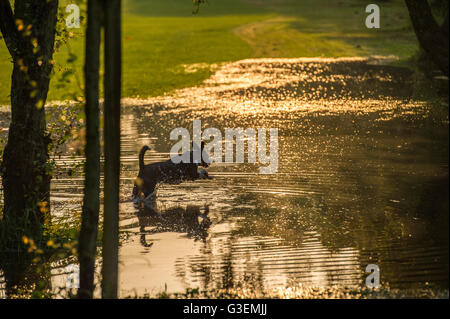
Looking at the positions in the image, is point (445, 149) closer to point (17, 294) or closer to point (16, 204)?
point (16, 204)

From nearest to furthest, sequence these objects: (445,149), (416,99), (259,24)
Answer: (445,149), (416,99), (259,24)

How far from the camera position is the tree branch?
10961 mm

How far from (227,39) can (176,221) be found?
3790 centimetres

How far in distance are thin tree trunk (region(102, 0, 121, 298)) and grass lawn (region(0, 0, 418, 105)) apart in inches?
744

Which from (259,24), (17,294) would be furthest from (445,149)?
(259,24)

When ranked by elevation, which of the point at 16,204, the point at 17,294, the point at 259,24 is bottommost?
the point at 17,294

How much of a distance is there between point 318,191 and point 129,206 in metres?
3.43

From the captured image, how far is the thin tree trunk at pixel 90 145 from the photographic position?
6.87 metres

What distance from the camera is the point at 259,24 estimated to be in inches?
2327
